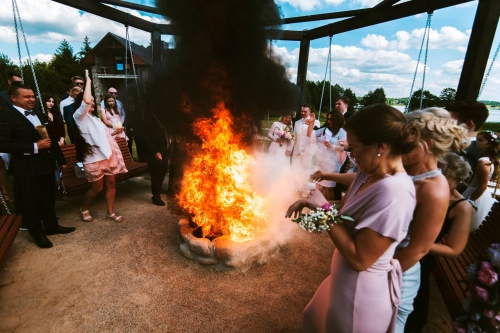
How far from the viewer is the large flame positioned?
435 cm

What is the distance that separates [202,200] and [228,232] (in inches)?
29.0

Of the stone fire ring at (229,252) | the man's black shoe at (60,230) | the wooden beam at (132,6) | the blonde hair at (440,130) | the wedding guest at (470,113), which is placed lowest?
the man's black shoe at (60,230)

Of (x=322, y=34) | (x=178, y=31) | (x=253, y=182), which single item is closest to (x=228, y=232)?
(x=253, y=182)

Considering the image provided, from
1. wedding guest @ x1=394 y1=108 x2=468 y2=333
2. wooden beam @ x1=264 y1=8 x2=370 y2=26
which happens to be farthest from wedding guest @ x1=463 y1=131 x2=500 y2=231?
wooden beam @ x1=264 y1=8 x2=370 y2=26

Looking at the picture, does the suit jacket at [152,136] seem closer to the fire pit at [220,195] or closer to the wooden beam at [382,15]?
the fire pit at [220,195]

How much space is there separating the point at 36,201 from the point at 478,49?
762 cm

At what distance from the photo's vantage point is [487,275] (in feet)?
5.75

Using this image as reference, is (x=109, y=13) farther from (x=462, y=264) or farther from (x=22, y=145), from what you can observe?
(x=462, y=264)

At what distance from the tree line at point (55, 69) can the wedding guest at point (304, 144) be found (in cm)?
3196

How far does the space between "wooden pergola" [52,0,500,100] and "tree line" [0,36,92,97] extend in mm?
29785

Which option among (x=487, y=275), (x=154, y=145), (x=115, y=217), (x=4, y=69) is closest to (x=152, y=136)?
(x=154, y=145)

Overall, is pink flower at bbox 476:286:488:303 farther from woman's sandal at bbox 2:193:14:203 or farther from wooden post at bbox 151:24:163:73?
woman's sandal at bbox 2:193:14:203

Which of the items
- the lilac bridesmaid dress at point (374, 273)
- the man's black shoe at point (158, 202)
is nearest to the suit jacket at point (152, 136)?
the man's black shoe at point (158, 202)

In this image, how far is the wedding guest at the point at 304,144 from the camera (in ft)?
23.3
